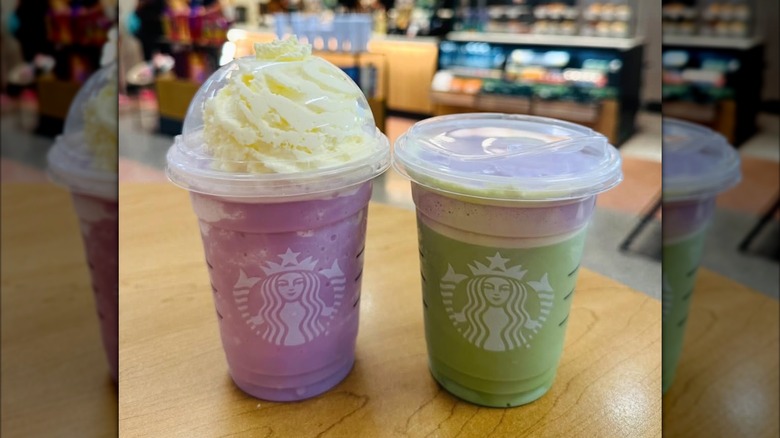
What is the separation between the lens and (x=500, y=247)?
693mm

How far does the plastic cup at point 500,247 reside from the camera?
68 centimetres

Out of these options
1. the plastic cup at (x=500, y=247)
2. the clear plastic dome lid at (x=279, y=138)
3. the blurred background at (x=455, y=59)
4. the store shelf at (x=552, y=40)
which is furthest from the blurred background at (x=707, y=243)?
the store shelf at (x=552, y=40)

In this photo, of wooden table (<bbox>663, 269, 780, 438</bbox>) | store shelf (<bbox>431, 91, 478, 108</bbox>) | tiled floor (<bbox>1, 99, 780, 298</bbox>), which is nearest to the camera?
wooden table (<bbox>663, 269, 780, 438</bbox>)

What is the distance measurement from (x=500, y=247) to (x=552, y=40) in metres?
3.50

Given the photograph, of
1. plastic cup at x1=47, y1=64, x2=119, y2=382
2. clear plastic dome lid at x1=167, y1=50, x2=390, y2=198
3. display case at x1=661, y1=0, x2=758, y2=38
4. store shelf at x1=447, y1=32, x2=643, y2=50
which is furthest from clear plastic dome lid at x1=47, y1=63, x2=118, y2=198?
store shelf at x1=447, y1=32, x2=643, y2=50

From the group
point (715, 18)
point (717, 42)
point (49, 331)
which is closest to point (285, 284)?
point (49, 331)

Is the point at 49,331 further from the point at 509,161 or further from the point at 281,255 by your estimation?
the point at 509,161

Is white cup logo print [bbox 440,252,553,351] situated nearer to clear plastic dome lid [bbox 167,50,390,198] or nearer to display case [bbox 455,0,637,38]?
clear plastic dome lid [bbox 167,50,390,198]

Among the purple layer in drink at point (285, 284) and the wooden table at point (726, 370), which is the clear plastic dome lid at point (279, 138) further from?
the wooden table at point (726, 370)

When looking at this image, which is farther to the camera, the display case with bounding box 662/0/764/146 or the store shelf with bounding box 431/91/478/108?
the store shelf with bounding box 431/91/478/108

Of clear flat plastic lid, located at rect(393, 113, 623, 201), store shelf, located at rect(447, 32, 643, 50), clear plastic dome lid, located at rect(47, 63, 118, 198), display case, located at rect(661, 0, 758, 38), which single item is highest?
store shelf, located at rect(447, 32, 643, 50)

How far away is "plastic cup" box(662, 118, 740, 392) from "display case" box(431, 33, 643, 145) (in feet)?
9.83

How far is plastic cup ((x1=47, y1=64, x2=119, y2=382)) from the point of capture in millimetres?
614

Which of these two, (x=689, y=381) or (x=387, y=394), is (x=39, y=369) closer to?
(x=387, y=394)
